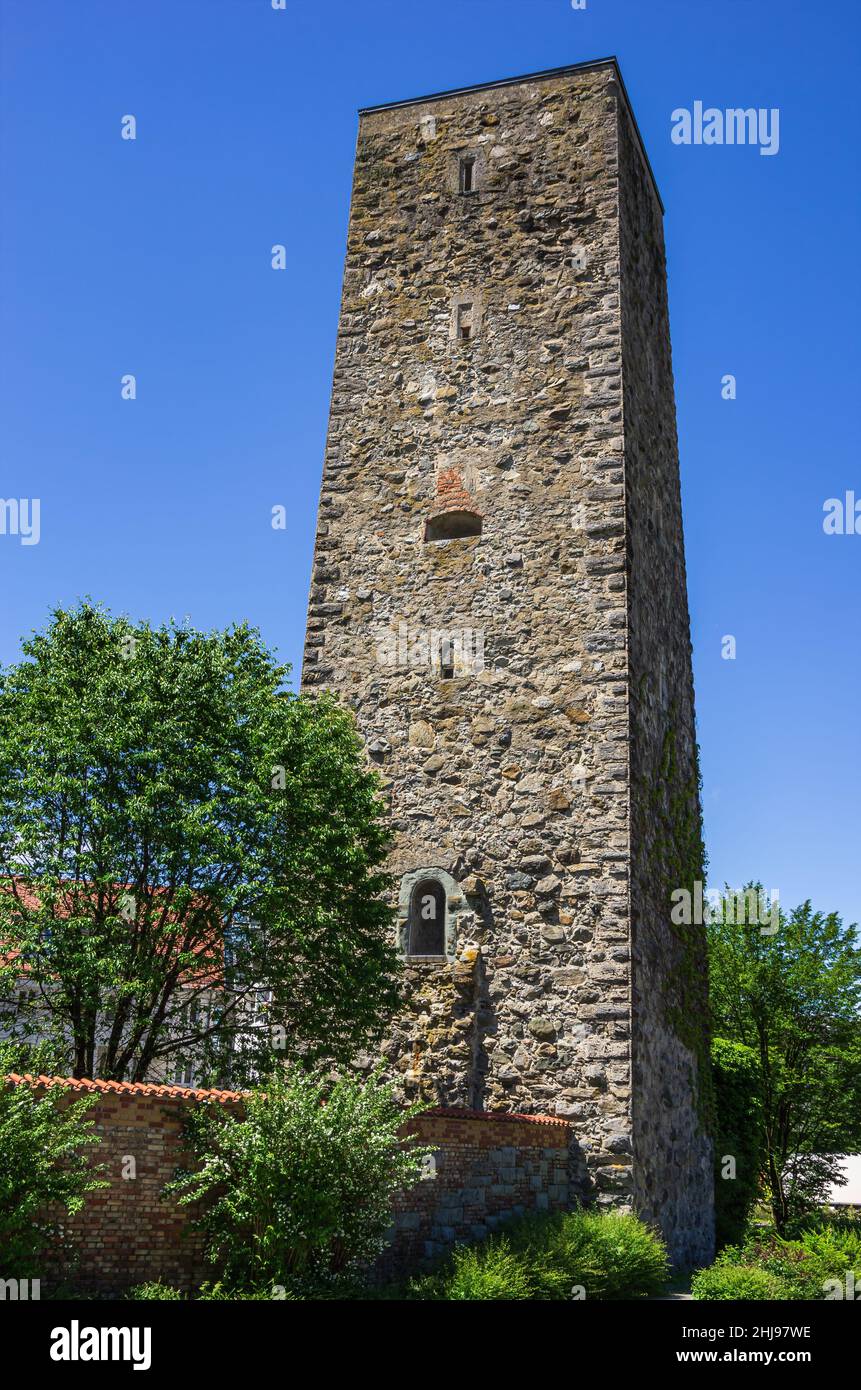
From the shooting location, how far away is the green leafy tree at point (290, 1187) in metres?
10.7

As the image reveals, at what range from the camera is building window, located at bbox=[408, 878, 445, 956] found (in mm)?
16906

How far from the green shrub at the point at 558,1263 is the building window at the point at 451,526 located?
31.8 feet

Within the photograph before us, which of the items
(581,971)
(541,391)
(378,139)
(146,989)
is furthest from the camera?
(378,139)

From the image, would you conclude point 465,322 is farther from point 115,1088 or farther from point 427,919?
point 115,1088

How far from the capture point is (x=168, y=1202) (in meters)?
10.7

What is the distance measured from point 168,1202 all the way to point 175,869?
13.6 feet

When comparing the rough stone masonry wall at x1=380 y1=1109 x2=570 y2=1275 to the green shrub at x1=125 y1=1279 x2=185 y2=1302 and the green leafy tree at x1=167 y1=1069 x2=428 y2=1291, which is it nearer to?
the green leafy tree at x1=167 y1=1069 x2=428 y2=1291

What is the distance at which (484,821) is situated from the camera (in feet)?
56.4

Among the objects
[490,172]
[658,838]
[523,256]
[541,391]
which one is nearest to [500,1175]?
[658,838]

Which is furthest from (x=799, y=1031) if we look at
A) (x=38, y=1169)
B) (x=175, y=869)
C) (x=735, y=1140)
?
(x=38, y=1169)

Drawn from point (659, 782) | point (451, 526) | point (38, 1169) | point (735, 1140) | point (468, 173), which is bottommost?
point (735, 1140)

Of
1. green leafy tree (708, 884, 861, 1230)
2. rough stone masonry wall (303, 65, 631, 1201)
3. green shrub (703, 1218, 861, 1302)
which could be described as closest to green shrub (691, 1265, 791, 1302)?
green shrub (703, 1218, 861, 1302)

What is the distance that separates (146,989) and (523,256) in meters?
12.9
